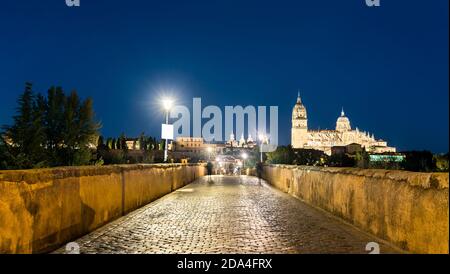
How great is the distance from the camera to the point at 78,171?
8.72 metres

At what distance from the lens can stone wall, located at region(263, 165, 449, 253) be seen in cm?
608

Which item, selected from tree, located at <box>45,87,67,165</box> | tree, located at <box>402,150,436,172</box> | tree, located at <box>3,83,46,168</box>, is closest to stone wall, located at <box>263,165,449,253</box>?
tree, located at <box>402,150,436,172</box>

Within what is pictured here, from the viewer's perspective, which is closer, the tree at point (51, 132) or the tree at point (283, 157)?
the tree at point (51, 132)

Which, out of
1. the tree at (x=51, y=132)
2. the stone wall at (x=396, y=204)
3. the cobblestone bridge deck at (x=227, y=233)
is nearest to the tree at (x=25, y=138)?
the tree at (x=51, y=132)

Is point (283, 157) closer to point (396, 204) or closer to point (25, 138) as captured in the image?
point (25, 138)

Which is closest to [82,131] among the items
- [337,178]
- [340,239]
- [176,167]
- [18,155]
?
[18,155]

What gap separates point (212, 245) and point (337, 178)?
5043 mm

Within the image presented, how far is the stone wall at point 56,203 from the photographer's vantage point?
619 centimetres

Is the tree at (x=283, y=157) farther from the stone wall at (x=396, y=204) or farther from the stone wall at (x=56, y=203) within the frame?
the stone wall at (x=56, y=203)

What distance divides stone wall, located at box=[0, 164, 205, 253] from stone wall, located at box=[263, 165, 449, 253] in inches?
205

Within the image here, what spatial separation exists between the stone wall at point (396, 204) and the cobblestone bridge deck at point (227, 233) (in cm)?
28

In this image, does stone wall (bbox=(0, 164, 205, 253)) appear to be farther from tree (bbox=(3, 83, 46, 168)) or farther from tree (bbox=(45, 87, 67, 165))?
tree (bbox=(45, 87, 67, 165))

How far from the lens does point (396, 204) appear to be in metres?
7.43
